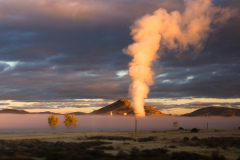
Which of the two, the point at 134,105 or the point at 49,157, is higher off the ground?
the point at 134,105

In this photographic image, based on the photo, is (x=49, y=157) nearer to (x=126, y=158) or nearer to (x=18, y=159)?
(x=18, y=159)

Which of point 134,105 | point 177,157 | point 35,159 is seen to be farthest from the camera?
point 134,105

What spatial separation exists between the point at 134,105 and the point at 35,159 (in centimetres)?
15982

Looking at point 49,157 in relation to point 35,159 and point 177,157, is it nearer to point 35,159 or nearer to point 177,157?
point 35,159

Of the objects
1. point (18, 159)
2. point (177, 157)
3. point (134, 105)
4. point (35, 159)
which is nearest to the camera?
point (18, 159)

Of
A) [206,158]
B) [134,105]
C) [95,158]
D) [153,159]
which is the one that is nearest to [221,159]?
[206,158]

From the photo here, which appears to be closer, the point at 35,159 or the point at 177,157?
the point at 35,159

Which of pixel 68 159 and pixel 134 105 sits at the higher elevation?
pixel 134 105

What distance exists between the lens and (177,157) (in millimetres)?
28359

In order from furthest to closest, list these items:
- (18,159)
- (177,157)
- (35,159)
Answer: (177,157), (35,159), (18,159)

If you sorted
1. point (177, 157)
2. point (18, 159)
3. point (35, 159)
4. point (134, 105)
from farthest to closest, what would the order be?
1. point (134, 105)
2. point (177, 157)
3. point (35, 159)
4. point (18, 159)

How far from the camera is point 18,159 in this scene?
24.3m

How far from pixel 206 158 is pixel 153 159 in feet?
17.0

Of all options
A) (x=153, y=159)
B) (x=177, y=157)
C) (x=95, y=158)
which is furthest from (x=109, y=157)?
(x=177, y=157)
